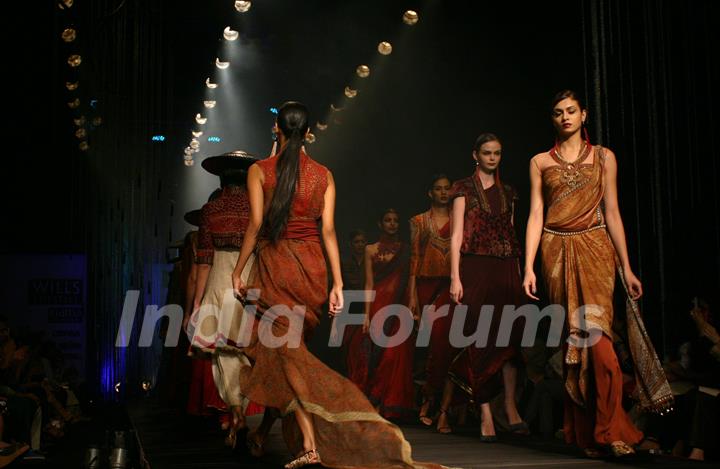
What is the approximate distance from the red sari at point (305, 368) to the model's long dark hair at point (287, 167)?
0.11 ft

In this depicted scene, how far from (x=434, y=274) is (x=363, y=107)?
4513mm

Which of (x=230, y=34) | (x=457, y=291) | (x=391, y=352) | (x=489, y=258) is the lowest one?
(x=391, y=352)

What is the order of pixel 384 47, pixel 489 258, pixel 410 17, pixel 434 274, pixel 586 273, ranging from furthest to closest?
pixel 384 47
pixel 410 17
pixel 434 274
pixel 489 258
pixel 586 273

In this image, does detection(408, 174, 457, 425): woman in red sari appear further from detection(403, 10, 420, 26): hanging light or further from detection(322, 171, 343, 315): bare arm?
detection(322, 171, 343, 315): bare arm

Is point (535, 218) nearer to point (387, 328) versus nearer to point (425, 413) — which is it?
point (425, 413)

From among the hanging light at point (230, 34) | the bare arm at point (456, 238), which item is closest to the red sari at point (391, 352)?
the bare arm at point (456, 238)

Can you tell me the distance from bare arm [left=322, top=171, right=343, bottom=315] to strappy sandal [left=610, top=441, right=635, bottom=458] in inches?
55.3

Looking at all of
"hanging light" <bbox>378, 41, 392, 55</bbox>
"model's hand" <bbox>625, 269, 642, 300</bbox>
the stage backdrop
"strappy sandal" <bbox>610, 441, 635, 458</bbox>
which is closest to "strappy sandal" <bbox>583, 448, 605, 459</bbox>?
"strappy sandal" <bbox>610, 441, 635, 458</bbox>

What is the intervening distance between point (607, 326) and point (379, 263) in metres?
3.75

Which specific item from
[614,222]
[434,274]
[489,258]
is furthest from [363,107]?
[614,222]

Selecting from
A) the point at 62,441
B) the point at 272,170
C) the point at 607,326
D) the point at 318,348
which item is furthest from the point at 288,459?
the point at 318,348

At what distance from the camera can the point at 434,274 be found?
725cm

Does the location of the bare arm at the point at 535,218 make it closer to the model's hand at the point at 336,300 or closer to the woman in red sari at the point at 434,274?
the model's hand at the point at 336,300

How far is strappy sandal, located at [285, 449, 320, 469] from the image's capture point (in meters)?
3.96
